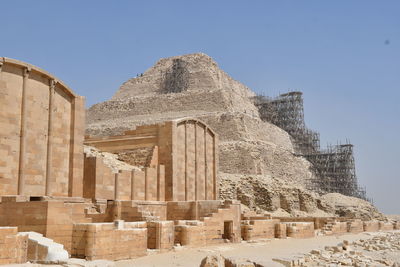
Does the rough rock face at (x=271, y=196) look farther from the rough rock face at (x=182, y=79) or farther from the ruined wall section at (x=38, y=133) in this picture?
the rough rock face at (x=182, y=79)

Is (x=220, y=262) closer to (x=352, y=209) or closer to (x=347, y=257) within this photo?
(x=347, y=257)

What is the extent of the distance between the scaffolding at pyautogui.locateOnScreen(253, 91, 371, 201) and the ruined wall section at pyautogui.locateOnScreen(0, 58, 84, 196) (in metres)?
44.7

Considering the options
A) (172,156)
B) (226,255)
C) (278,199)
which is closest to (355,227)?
(172,156)

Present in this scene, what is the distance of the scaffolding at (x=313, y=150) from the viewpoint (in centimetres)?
6456

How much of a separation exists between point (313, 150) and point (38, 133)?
2268 inches

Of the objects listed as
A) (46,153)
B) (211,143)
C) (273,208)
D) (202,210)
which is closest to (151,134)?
(211,143)

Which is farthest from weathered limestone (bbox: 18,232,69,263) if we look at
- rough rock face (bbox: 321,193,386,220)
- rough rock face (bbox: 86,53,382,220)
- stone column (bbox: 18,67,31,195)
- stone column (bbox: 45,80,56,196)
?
rough rock face (bbox: 321,193,386,220)

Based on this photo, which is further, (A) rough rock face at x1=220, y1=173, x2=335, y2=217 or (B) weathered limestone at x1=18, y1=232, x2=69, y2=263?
(A) rough rock face at x1=220, y1=173, x2=335, y2=217

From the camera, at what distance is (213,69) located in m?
80.9

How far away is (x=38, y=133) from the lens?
16.5m

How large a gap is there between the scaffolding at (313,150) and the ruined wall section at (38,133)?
147 feet

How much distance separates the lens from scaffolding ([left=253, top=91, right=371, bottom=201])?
212 feet

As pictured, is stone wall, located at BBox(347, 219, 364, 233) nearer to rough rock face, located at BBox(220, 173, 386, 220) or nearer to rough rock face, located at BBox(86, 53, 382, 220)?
rough rock face, located at BBox(220, 173, 386, 220)

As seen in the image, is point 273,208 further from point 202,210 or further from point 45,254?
point 45,254
